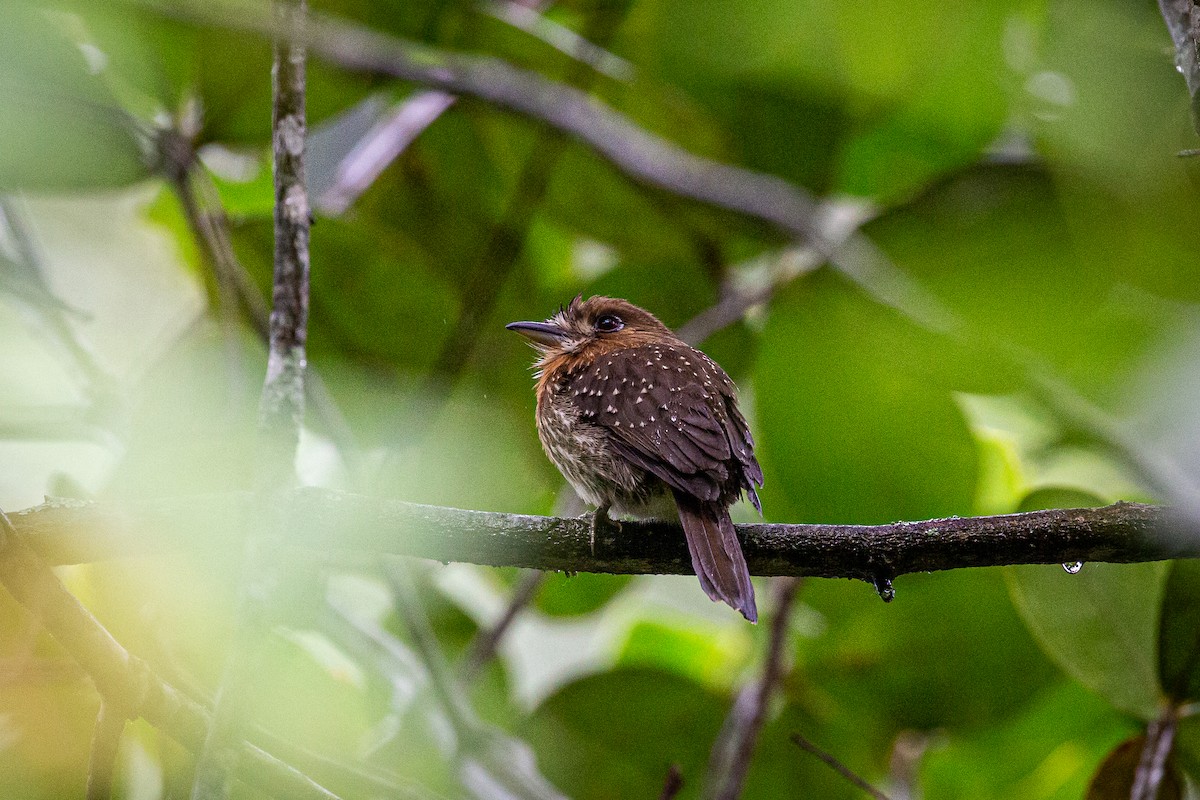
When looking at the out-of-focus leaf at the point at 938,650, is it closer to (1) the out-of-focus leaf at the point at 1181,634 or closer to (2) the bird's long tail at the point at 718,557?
(1) the out-of-focus leaf at the point at 1181,634

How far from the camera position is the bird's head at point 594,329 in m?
2.79

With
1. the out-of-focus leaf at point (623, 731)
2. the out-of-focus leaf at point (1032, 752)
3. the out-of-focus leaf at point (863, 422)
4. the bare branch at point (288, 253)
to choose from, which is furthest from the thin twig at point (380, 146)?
the out-of-focus leaf at point (1032, 752)

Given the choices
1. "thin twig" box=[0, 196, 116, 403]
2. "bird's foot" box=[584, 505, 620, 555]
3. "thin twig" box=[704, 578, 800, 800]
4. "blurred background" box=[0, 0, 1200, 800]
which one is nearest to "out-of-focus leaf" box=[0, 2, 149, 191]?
"blurred background" box=[0, 0, 1200, 800]

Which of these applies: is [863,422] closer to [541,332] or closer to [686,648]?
[541,332]

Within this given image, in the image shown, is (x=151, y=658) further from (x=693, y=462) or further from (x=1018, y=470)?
(x=1018, y=470)

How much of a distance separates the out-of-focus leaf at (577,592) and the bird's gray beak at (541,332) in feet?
1.90

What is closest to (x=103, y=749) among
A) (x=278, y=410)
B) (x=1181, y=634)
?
(x=278, y=410)

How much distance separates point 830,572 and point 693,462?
0.48m

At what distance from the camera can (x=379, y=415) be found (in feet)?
8.67

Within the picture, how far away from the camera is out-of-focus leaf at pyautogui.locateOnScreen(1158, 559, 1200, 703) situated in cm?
196

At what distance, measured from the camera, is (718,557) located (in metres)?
1.83

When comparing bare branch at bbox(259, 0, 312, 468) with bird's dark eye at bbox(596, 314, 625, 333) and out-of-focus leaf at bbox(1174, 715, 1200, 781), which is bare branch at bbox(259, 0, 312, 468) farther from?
out-of-focus leaf at bbox(1174, 715, 1200, 781)

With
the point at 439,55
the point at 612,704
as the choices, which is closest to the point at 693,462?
the point at 612,704

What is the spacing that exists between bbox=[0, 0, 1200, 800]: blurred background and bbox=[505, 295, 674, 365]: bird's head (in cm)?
7
